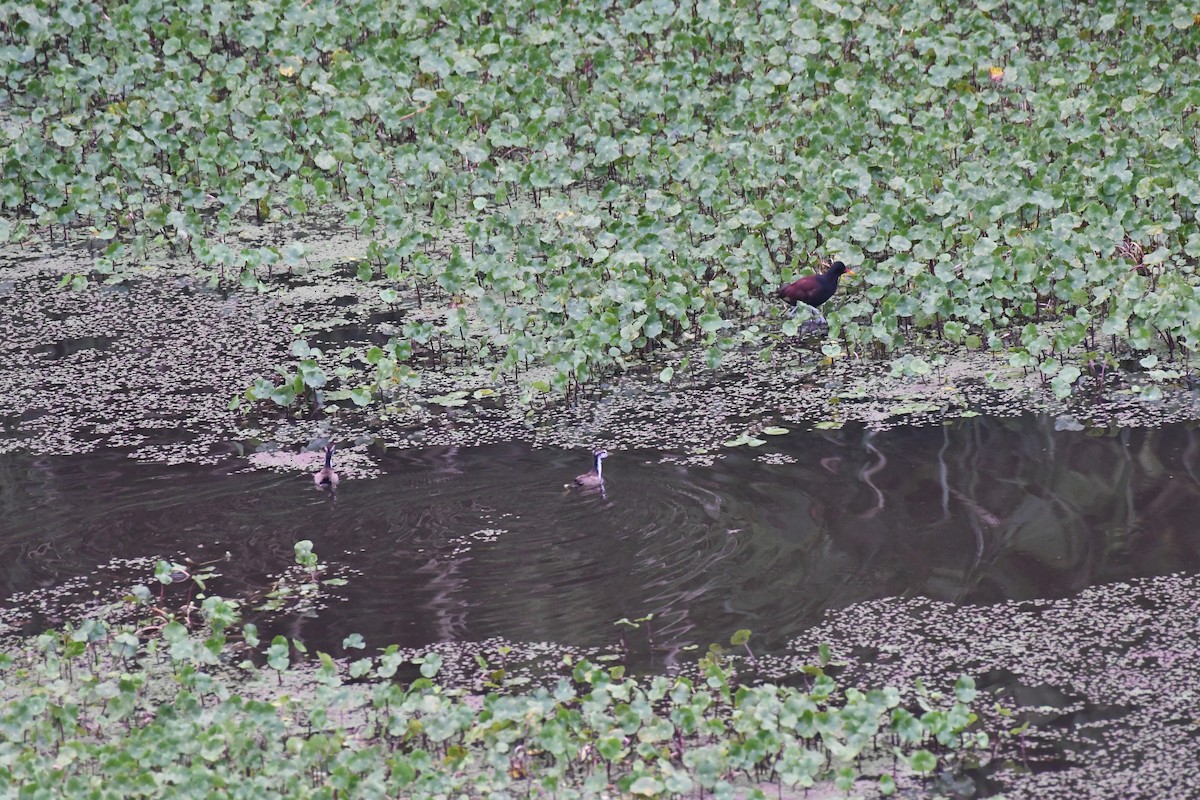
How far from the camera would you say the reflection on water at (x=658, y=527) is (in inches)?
189

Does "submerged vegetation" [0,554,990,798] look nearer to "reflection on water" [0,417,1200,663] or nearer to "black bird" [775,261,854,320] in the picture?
"reflection on water" [0,417,1200,663]

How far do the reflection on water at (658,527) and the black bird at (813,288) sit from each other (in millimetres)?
800

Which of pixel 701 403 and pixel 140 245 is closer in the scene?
pixel 701 403

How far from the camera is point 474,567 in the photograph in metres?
5.05

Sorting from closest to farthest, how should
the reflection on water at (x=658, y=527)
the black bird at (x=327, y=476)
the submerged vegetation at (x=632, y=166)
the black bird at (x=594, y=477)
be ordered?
the reflection on water at (x=658, y=527), the black bird at (x=594, y=477), the black bird at (x=327, y=476), the submerged vegetation at (x=632, y=166)

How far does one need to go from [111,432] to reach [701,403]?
2005 millimetres

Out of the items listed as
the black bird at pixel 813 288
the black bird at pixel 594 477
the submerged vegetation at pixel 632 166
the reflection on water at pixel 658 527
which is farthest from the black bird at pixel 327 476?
the black bird at pixel 813 288

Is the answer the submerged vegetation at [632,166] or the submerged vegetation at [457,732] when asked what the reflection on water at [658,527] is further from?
the submerged vegetation at [632,166]

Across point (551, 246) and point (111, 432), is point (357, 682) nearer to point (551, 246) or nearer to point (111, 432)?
point (111, 432)

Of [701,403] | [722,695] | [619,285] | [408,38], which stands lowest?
[722,695]

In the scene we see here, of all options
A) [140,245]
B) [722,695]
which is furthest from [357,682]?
[140,245]

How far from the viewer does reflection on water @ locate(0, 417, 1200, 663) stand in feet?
15.7

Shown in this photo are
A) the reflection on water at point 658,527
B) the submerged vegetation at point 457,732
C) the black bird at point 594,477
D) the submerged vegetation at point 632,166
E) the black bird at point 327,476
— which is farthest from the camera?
the submerged vegetation at point 632,166

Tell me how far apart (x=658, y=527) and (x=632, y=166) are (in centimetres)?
300
